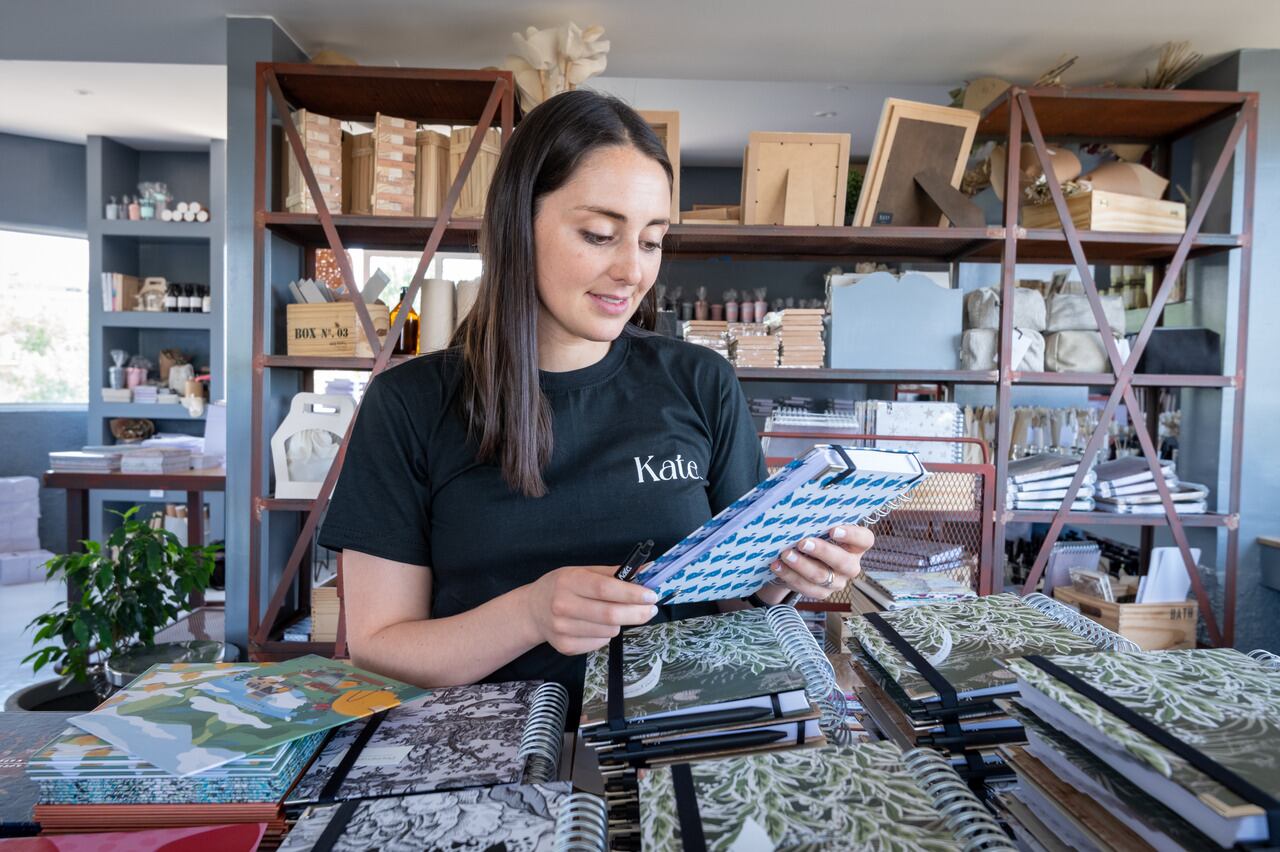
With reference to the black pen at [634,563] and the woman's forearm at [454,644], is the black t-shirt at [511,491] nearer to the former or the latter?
the woman's forearm at [454,644]

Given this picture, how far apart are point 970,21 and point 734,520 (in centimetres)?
352

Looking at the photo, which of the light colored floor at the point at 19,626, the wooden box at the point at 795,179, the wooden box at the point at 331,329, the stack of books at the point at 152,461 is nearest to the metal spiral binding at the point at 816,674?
the wooden box at the point at 795,179

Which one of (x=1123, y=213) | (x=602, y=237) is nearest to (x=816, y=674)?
(x=602, y=237)

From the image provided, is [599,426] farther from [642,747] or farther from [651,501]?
[642,747]

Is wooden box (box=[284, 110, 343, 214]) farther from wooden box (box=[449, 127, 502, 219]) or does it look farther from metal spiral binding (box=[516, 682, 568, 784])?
metal spiral binding (box=[516, 682, 568, 784])

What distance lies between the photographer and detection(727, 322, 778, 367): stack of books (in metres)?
3.49

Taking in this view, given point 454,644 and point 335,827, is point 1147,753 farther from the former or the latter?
point 454,644

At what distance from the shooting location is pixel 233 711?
811 mm

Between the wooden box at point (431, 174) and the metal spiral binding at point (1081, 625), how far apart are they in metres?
2.92

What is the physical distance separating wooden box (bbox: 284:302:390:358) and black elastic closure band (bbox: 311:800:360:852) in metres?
2.98

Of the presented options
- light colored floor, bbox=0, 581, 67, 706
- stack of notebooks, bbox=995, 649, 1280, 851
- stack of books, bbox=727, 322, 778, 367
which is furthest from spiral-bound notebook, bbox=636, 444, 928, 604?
light colored floor, bbox=0, 581, 67, 706

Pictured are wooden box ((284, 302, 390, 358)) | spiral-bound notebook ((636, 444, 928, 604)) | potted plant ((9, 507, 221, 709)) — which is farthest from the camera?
wooden box ((284, 302, 390, 358))

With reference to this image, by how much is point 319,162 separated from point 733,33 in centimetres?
187

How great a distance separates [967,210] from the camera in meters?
3.38
